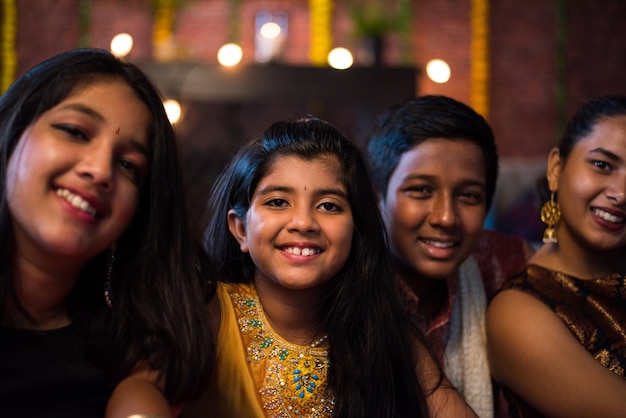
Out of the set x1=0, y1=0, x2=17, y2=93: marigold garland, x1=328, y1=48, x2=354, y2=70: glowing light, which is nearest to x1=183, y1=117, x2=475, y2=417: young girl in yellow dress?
x1=328, y1=48, x2=354, y2=70: glowing light

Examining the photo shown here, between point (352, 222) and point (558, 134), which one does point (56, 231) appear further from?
point (558, 134)

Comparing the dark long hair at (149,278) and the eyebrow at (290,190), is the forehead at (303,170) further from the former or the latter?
the dark long hair at (149,278)

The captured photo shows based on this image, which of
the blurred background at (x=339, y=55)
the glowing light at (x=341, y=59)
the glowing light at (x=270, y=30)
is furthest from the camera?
the glowing light at (x=270, y=30)

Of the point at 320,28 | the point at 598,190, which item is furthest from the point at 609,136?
the point at 320,28

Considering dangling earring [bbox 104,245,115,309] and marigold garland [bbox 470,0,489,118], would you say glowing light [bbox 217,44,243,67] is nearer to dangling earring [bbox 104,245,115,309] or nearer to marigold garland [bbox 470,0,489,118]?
marigold garland [bbox 470,0,489,118]

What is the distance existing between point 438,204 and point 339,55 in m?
3.83

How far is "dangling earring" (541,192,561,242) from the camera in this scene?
2096 mm

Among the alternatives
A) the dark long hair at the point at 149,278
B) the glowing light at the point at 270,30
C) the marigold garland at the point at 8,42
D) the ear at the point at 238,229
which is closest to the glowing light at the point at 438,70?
the glowing light at the point at 270,30

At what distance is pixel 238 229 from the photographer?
6.06ft

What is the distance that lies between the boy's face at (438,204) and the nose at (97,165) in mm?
951

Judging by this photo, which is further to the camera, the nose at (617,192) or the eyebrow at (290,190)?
the nose at (617,192)

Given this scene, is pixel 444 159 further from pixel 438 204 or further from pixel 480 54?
pixel 480 54

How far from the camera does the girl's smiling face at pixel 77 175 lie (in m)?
1.33

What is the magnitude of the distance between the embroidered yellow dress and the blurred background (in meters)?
3.87
